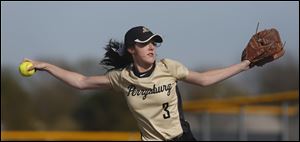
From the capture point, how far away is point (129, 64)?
4.93 metres

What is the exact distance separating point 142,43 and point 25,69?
90 cm

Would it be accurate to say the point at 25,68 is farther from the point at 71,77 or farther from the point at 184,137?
the point at 184,137

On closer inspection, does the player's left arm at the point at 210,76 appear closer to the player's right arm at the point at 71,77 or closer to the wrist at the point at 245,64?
the wrist at the point at 245,64

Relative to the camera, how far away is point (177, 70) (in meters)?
4.76

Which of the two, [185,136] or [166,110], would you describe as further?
[185,136]

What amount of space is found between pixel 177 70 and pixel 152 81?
19 cm

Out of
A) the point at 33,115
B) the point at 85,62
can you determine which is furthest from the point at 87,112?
the point at 85,62

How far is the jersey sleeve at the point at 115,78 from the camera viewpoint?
4.87 meters

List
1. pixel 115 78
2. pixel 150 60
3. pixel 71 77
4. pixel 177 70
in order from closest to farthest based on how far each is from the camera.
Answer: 1. pixel 150 60
2. pixel 177 70
3. pixel 115 78
4. pixel 71 77

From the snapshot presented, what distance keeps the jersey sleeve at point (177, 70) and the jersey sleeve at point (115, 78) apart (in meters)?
0.35

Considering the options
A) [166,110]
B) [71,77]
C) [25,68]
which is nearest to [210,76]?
[166,110]

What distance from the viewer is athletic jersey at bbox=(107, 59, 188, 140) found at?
470 cm

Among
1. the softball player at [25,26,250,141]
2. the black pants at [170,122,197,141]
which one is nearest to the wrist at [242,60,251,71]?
the softball player at [25,26,250,141]

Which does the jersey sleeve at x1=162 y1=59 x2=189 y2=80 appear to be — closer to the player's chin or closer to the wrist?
the player's chin
